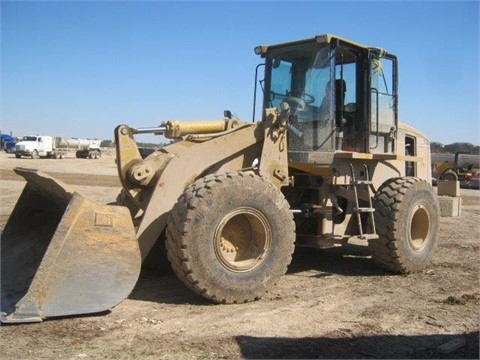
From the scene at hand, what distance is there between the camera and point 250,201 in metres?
5.59

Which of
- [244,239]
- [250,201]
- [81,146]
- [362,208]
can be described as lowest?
[244,239]

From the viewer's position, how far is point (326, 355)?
164 inches

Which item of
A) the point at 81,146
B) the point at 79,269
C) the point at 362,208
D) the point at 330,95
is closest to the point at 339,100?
the point at 330,95

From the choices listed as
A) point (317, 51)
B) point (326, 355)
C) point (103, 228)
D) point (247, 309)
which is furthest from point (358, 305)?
point (317, 51)

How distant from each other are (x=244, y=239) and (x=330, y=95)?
2.30 meters

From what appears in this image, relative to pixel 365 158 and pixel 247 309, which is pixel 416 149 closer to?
pixel 365 158

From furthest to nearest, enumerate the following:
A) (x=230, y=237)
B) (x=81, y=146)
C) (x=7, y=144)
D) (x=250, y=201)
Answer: (x=7, y=144) → (x=81, y=146) → (x=230, y=237) → (x=250, y=201)

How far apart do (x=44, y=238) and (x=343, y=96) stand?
13.8ft

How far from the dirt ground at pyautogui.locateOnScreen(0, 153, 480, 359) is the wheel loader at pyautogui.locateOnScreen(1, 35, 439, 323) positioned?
250 mm

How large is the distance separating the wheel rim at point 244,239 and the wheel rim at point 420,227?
107 inches

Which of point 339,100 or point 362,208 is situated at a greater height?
point 339,100

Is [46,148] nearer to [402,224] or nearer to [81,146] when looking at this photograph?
[81,146]

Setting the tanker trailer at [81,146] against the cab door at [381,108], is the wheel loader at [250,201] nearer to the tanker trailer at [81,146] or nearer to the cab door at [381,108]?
the cab door at [381,108]

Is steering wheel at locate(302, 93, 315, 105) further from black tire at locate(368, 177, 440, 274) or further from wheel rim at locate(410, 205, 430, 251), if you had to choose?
wheel rim at locate(410, 205, 430, 251)
